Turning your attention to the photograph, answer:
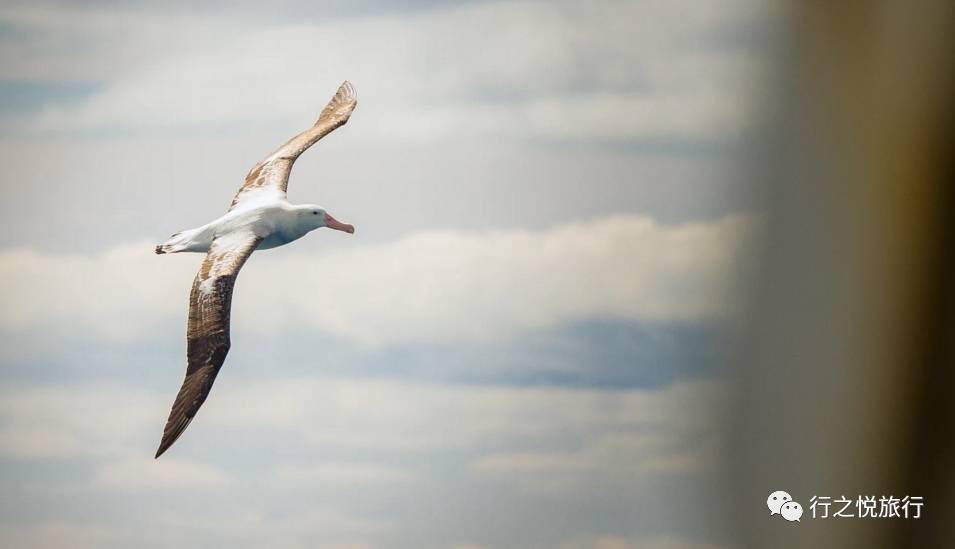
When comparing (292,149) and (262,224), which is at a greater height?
(292,149)

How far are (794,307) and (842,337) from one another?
14.0 inches

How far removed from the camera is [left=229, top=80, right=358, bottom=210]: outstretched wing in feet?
23.8

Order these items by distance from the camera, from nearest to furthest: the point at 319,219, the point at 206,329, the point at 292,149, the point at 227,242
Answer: the point at 206,329 → the point at 227,242 → the point at 319,219 → the point at 292,149

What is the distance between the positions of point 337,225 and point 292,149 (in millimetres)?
765

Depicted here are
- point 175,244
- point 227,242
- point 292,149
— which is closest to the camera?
point 227,242

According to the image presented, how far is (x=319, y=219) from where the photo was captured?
23.0ft

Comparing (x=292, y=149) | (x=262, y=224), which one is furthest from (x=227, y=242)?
(x=292, y=149)

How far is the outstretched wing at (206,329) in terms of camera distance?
5.96 m

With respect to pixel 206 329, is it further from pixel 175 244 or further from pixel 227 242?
pixel 175 244

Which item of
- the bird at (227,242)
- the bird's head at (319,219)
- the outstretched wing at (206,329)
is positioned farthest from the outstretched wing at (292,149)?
the outstretched wing at (206,329)

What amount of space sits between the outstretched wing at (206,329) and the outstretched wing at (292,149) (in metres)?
0.81

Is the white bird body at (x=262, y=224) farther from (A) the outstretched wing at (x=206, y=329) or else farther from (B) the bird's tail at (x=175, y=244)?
(A) the outstretched wing at (x=206, y=329)

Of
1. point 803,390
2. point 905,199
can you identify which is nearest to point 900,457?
point 803,390

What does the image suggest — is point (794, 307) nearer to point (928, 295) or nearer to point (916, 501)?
point (928, 295)
